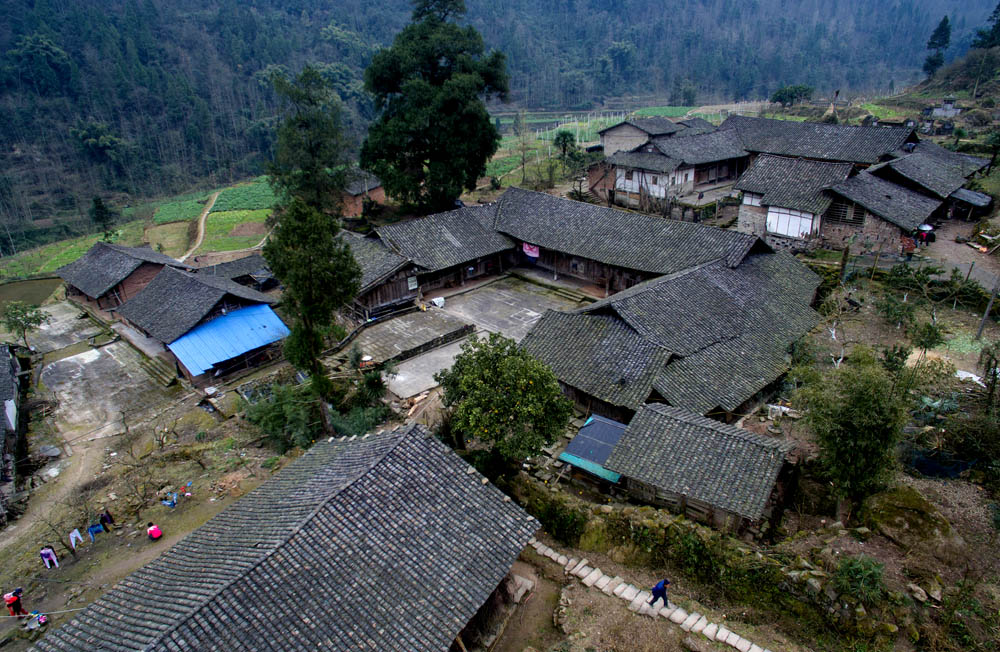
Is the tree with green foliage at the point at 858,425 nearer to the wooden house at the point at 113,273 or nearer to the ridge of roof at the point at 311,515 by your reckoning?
the ridge of roof at the point at 311,515

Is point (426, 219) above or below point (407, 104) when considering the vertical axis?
below

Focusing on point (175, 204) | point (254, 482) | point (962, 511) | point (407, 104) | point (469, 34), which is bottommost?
point (175, 204)

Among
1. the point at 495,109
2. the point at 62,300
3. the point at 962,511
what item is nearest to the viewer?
the point at 962,511

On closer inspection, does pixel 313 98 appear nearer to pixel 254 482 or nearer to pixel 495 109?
pixel 254 482

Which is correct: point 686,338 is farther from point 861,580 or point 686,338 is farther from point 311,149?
point 311,149


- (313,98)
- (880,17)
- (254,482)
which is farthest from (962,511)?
(880,17)

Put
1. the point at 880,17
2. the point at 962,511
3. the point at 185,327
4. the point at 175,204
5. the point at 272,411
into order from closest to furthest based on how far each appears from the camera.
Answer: the point at 962,511
the point at 272,411
the point at 185,327
the point at 175,204
the point at 880,17

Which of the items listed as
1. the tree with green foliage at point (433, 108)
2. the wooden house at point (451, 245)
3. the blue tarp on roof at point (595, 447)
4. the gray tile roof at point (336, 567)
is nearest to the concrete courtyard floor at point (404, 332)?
the wooden house at point (451, 245)

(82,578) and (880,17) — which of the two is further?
(880,17)
